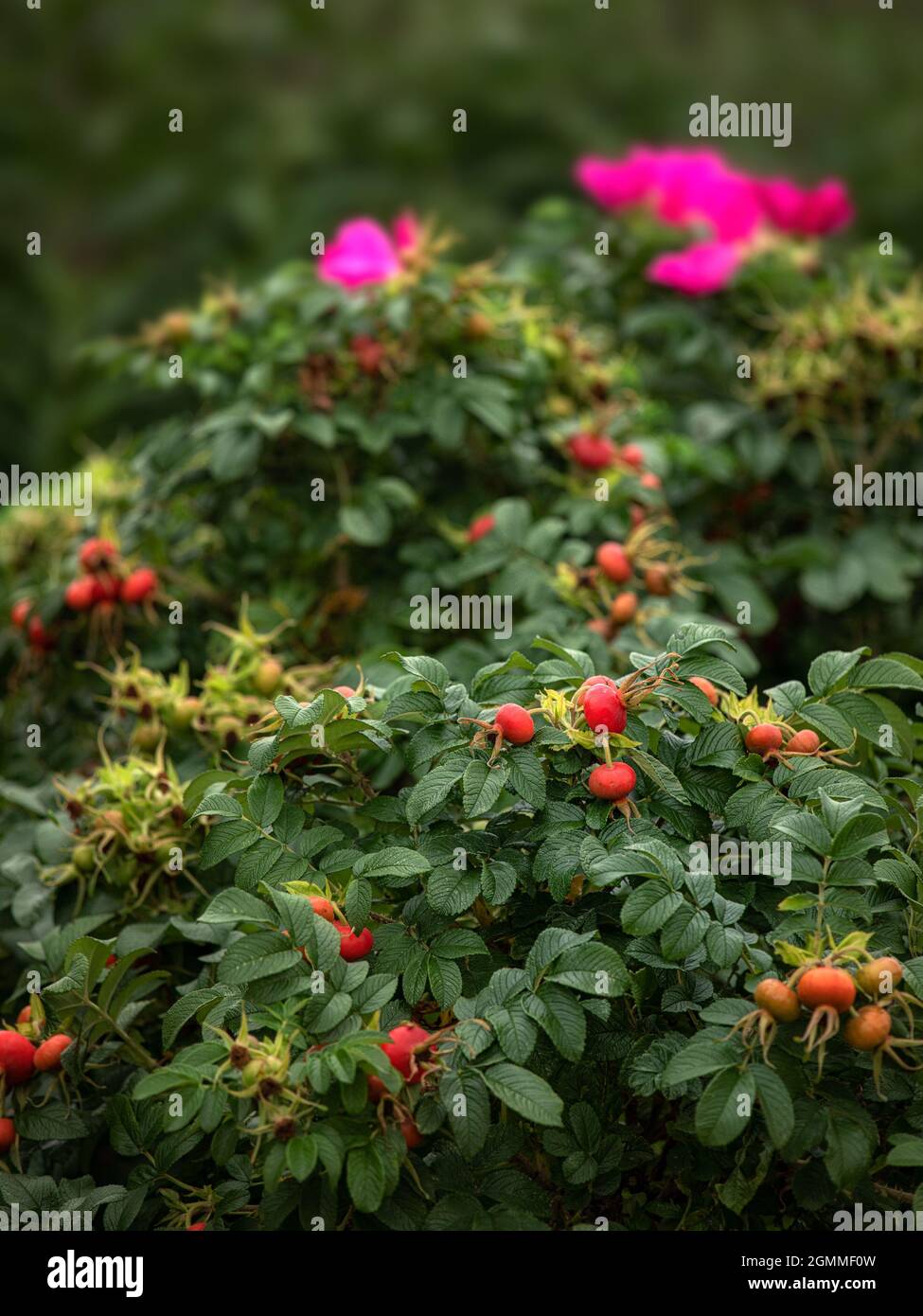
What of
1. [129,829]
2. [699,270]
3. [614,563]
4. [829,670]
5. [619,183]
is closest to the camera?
[829,670]

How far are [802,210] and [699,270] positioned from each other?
1.31 ft

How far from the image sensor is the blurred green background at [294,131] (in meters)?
3.22

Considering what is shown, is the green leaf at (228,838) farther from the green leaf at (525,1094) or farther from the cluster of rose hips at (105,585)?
the cluster of rose hips at (105,585)

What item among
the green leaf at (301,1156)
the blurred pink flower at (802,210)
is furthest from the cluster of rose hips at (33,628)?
the blurred pink flower at (802,210)

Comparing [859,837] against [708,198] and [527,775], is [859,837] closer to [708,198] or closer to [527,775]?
[527,775]

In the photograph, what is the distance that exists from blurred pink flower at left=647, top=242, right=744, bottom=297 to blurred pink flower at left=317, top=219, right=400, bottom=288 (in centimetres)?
44

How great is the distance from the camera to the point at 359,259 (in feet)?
5.68

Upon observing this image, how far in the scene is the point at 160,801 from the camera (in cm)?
123

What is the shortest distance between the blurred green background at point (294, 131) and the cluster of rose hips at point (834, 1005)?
246cm

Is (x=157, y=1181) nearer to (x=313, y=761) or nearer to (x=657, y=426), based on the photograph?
(x=313, y=761)

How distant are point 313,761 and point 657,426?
0.92 meters

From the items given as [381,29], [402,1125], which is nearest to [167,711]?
[402,1125]

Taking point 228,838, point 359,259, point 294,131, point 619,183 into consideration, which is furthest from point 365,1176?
point 294,131

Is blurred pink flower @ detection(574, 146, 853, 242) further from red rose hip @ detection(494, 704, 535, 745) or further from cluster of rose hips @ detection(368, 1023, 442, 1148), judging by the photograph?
cluster of rose hips @ detection(368, 1023, 442, 1148)
